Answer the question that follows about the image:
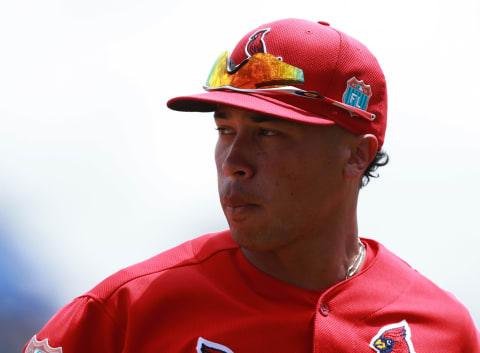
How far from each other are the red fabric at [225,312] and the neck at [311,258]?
1.6 inches

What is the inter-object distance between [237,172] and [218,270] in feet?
1.13

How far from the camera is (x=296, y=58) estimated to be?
1.90m

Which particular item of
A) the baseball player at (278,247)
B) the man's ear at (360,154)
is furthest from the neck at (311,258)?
the man's ear at (360,154)

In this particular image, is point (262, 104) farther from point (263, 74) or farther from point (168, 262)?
point (168, 262)

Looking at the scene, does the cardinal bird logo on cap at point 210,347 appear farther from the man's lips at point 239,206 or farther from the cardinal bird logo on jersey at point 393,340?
the cardinal bird logo on jersey at point 393,340

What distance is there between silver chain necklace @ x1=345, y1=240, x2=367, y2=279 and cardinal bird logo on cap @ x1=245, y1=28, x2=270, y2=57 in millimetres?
778

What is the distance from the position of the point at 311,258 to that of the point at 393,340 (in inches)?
14.0

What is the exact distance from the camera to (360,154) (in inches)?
79.7

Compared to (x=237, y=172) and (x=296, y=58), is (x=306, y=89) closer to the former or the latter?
(x=296, y=58)

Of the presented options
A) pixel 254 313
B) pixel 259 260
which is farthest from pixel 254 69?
pixel 254 313

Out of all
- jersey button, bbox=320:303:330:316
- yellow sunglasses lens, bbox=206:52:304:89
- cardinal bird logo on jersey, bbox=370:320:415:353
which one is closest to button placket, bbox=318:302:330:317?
jersey button, bbox=320:303:330:316

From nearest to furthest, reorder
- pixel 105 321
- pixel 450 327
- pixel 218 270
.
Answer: pixel 105 321 < pixel 218 270 < pixel 450 327

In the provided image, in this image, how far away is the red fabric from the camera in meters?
1.82

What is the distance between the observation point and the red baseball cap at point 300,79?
185 cm
